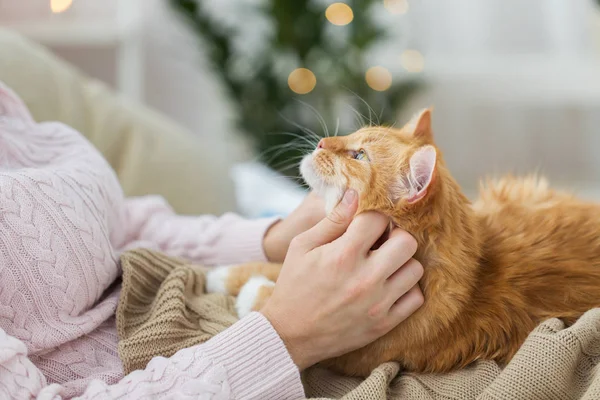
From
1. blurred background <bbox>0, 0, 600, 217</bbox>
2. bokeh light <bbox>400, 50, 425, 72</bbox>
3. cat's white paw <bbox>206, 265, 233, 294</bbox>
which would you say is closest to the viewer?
cat's white paw <bbox>206, 265, 233, 294</bbox>

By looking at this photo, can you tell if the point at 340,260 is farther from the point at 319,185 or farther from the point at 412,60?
the point at 412,60

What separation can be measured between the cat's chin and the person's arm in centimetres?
19

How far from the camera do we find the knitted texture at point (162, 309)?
938mm

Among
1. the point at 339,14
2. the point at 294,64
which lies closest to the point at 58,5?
the point at 294,64

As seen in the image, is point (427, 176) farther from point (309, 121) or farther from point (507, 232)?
point (309, 121)

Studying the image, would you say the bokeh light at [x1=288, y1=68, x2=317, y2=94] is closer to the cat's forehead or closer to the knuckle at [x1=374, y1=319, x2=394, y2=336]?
the cat's forehead

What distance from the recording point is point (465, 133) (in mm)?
4293

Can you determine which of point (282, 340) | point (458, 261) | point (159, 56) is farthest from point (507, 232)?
point (159, 56)

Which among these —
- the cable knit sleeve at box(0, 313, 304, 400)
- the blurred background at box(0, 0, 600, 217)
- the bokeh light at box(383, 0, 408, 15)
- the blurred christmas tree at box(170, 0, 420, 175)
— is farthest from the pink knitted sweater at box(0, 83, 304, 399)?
the bokeh light at box(383, 0, 408, 15)

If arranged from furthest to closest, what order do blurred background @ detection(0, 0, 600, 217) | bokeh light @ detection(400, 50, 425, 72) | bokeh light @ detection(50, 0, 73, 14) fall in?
bokeh light @ detection(400, 50, 425, 72) → blurred background @ detection(0, 0, 600, 217) → bokeh light @ detection(50, 0, 73, 14)

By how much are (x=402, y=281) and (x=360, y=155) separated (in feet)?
0.89

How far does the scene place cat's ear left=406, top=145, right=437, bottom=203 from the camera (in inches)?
37.9

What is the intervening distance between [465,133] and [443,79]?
16.2 inches

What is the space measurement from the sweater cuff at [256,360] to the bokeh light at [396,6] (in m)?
3.16
